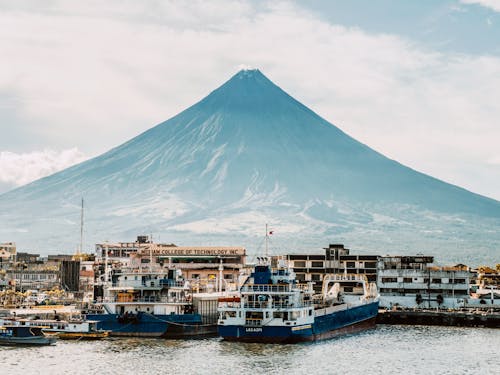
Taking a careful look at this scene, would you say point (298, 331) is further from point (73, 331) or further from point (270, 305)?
point (73, 331)

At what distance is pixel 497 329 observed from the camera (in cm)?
8362

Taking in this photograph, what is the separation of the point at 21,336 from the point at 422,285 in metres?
48.0

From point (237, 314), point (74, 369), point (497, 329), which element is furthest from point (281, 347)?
point (497, 329)

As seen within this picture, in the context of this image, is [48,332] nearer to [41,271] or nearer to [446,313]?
[446,313]

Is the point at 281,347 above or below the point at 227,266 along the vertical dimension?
below

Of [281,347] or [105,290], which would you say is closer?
[281,347]

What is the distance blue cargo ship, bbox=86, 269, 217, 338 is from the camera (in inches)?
2781

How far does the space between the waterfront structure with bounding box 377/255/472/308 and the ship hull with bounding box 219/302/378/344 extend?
2004cm

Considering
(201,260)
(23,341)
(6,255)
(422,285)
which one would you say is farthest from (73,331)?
(6,255)

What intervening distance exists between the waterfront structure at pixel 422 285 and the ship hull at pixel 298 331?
65.7 ft

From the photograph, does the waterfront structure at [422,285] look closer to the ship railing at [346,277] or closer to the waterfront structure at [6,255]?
the ship railing at [346,277]

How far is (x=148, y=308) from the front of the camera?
7212 centimetres

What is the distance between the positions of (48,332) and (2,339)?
15.7ft

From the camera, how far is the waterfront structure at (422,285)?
97.6 meters
